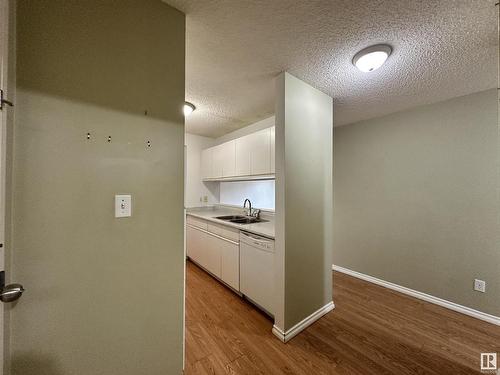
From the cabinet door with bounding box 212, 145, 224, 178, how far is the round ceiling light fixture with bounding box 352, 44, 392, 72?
2.29 m

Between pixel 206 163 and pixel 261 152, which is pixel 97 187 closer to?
pixel 261 152

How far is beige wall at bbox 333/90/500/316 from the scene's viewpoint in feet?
6.57

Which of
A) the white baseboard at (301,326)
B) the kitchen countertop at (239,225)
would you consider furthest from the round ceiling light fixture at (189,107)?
the white baseboard at (301,326)

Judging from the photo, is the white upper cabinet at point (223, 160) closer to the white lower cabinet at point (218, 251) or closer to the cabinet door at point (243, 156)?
the cabinet door at point (243, 156)

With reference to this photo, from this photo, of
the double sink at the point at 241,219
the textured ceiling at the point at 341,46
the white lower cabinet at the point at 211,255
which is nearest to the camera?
the textured ceiling at the point at 341,46

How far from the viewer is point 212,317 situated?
77.8 inches

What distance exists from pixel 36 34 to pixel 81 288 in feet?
3.83

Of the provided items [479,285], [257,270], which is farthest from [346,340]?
[479,285]

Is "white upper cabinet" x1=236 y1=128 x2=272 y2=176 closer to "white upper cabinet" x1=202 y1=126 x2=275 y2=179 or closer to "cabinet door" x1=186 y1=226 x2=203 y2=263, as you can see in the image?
"white upper cabinet" x1=202 y1=126 x2=275 y2=179

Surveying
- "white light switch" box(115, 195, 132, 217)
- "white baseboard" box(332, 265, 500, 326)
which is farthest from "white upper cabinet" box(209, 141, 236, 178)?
"white baseboard" box(332, 265, 500, 326)

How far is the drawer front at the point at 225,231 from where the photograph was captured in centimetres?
234

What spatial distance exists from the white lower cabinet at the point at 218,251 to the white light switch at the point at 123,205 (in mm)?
1454

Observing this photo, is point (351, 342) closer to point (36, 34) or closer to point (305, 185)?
point (305, 185)

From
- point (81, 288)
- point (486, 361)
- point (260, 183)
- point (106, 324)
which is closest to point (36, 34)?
point (81, 288)
